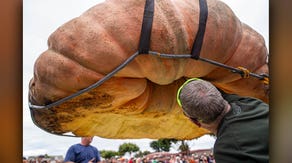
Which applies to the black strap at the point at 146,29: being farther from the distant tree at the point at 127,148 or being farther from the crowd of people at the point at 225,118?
the distant tree at the point at 127,148

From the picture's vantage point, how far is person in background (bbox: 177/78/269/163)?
1.02 m

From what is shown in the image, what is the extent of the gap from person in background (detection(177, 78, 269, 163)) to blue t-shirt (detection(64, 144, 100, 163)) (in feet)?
0.93

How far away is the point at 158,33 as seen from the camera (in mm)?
990

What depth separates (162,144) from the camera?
1.20 metres

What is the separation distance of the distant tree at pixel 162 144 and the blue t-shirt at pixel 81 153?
16cm

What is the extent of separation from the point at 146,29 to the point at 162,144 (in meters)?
0.37

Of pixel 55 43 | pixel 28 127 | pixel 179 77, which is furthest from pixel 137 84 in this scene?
pixel 28 127

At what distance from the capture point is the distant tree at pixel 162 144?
1.19m

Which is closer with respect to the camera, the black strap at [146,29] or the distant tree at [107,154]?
the black strap at [146,29]

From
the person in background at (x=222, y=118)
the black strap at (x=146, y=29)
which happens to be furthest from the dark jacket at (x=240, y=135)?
the black strap at (x=146, y=29)

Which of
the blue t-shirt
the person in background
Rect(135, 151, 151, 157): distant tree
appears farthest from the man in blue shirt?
the person in background

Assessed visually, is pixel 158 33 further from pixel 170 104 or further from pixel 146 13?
pixel 170 104

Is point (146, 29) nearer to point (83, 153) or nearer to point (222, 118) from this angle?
point (222, 118)

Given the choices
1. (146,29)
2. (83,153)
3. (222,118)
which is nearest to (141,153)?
(83,153)
